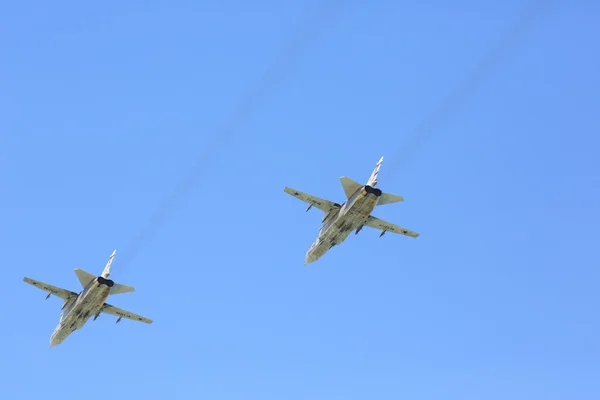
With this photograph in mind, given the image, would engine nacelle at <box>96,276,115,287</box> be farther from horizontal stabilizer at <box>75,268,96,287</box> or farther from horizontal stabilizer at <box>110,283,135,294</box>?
horizontal stabilizer at <box>75,268,96,287</box>

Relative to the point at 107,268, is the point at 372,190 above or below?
above

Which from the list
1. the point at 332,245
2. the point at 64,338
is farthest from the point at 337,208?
the point at 64,338

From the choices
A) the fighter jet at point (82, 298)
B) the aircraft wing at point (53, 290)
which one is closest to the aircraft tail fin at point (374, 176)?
the fighter jet at point (82, 298)

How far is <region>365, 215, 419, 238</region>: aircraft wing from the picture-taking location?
280 feet

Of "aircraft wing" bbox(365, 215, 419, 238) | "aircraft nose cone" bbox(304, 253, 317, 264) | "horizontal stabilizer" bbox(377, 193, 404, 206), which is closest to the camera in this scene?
"horizontal stabilizer" bbox(377, 193, 404, 206)

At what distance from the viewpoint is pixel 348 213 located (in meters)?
81.5

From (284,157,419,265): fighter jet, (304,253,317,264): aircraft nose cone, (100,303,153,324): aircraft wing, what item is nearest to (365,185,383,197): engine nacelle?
(284,157,419,265): fighter jet

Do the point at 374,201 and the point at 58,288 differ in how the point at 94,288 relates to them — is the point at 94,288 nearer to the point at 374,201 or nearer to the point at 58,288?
the point at 58,288

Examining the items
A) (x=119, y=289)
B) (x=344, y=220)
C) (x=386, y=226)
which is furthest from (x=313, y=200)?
(x=119, y=289)

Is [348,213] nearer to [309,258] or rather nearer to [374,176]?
[374,176]

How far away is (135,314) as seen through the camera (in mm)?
94000

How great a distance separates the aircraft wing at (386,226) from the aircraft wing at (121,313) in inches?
792

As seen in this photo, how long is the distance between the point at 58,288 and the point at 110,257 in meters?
4.74

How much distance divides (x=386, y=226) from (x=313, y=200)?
5.57 m
